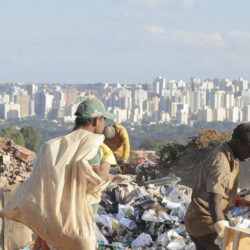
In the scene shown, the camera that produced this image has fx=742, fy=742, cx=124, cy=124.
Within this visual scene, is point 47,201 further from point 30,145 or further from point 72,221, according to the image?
point 30,145

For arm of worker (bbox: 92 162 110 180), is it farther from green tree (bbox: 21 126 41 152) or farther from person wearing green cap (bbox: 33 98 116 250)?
green tree (bbox: 21 126 41 152)

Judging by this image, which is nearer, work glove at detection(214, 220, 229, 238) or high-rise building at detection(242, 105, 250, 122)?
work glove at detection(214, 220, 229, 238)

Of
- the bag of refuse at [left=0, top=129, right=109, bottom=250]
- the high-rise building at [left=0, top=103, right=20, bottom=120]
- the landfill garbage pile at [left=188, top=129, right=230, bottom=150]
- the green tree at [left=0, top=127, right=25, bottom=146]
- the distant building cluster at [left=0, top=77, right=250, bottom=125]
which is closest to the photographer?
the bag of refuse at [left=0, top=129, right=109, bottom=250]

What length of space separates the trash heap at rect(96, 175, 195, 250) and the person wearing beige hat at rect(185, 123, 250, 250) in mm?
2559

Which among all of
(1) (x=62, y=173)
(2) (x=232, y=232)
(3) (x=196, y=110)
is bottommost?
(3) (x=196, y=110)

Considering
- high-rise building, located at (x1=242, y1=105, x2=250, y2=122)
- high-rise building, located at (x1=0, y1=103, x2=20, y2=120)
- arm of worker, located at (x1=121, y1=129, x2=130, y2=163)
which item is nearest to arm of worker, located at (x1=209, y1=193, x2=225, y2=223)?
arm of worker, located at (x1=121, y1=129, x2=130, y2=163)

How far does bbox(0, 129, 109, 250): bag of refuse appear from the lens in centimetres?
428

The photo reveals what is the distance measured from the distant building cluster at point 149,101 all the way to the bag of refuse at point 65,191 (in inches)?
4501

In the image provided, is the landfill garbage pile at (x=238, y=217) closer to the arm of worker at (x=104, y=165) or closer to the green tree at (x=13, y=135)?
the arm of worker at (x=104, y=165)

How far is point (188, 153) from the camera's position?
16.2m

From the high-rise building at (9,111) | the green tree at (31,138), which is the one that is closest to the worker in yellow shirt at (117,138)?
the green tree at (31,138)

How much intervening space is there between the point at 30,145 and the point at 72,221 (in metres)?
45.7

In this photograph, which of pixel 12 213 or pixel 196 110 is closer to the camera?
pixel 12 213

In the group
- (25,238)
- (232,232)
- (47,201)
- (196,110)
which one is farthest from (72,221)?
(196,110)
